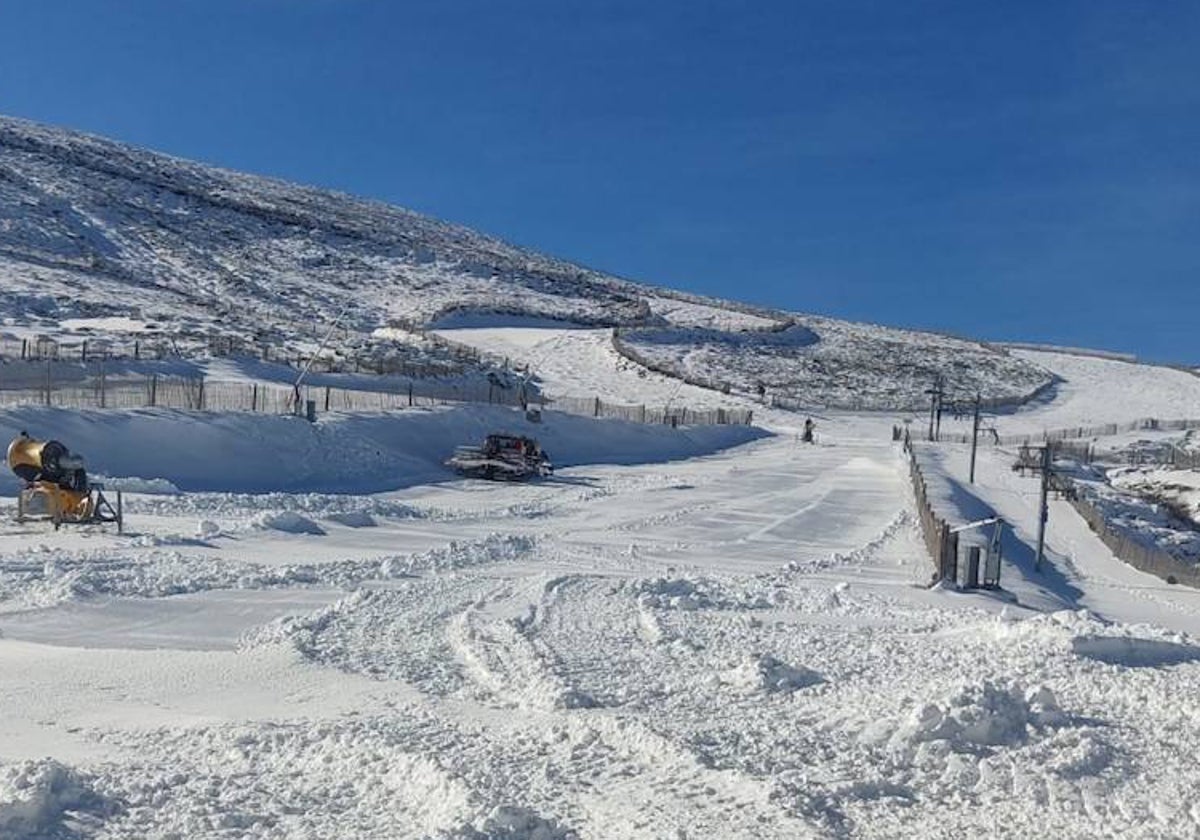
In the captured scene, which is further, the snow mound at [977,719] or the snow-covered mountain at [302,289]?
the snow-covered mountain at [302,289]

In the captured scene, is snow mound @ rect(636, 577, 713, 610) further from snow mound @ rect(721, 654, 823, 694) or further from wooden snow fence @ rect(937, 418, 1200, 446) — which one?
wooden snow fence @ rect(937, 418, 1200, 446)

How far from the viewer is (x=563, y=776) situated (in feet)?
28.7

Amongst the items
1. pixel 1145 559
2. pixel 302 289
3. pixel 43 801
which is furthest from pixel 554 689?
pixel 302 289

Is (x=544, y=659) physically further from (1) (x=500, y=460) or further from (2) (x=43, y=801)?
(1) (x=500, y=460)

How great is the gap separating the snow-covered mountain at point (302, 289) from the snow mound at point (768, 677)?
5131 centimetres

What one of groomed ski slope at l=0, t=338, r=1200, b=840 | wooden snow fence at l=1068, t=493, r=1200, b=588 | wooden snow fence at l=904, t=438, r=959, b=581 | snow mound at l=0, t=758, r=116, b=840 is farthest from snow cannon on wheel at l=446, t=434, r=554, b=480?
snow mound at l=0, t=758, r=116, b=840

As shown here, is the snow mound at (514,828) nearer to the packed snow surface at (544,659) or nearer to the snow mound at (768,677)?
the packed snow surface at (544,659)

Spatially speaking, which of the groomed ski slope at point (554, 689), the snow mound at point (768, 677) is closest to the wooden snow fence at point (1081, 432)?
the groomed ski slope at point (554, 689)

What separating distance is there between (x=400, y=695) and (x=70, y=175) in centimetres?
12535

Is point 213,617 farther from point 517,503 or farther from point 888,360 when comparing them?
point 888,360

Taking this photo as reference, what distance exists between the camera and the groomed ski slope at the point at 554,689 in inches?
320

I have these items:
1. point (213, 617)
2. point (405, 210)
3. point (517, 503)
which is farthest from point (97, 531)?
point (405, 210)

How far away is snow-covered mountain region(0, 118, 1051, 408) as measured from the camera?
251 feet

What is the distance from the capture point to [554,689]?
11.2m
